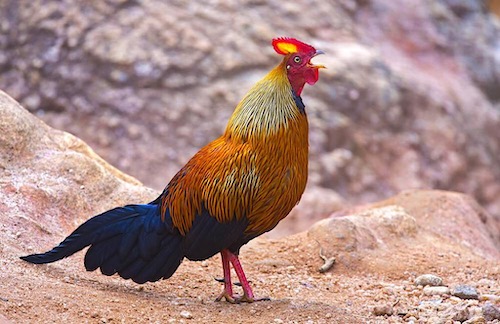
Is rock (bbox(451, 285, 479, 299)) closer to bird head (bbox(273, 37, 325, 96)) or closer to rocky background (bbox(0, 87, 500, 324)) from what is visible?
rocky background (bbox(0, 87, 500, 324))

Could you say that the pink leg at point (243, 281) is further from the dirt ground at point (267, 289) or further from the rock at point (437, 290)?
the rock at point (437, 290)

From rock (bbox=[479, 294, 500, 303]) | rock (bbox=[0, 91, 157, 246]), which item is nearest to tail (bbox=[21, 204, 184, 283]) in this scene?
rock (bbox=[0, 91, 157, 246])

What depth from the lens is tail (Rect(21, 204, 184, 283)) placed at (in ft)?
18.1

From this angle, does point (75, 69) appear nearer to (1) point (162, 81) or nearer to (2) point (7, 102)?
(1) point (162, 81)

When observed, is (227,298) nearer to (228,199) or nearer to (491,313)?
(228,199)

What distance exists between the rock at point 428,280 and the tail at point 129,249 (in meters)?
1.92

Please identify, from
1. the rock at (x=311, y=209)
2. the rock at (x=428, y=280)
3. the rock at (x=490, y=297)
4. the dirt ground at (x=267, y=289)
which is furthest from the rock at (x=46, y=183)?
the rock at (x=311, y=209)

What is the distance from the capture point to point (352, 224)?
7277 millimetres

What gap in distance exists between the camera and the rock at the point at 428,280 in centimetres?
639

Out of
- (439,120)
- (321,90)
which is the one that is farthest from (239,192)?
(439,120)

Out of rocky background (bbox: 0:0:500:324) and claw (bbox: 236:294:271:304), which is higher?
claw (bbox: 236:294:271:304)

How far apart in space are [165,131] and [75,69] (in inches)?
59.3

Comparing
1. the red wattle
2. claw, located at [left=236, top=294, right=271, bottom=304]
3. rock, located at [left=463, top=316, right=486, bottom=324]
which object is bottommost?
claw, located at [left=236, top=294, right=271, bottom=304]

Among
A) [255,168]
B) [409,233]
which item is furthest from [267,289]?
[409,233]
